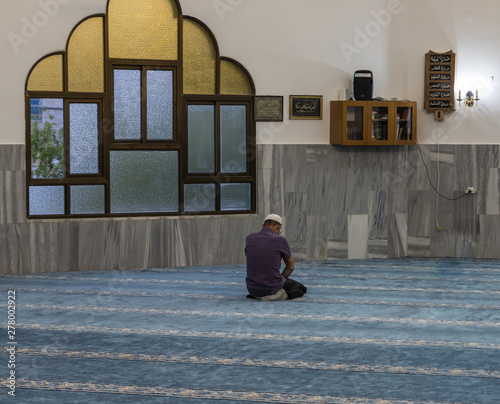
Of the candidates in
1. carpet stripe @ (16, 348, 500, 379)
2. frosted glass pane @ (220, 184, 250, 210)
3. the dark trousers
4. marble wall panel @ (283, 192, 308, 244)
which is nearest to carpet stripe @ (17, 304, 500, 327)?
the dark trousers

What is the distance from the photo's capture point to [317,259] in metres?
9.94

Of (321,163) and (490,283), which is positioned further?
(321,163)

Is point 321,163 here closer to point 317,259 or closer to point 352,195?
point 352,195

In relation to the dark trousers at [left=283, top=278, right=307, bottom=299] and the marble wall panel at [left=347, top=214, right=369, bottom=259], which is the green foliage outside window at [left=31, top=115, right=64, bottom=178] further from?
the marble wall panel at [left=347, top=214, right=369, bottom=259]

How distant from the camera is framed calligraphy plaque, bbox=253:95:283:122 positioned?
31.4ft

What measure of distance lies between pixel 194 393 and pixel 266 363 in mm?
750

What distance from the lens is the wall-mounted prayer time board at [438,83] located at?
10.0 metres

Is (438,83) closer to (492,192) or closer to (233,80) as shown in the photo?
(492,192)

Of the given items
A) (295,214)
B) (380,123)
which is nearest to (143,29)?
(295,214)

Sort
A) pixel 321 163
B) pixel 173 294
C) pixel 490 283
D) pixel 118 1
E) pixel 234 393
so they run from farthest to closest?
pixel 321 163, pixel 118 1, pixel 490 283, pixel 173 294, pixel 234 393

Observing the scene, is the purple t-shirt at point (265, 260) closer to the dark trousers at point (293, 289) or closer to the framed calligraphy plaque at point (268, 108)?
the dark trousers at point (293, 289)

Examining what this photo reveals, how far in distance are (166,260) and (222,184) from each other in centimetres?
108

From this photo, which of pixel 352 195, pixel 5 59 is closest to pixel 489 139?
pixel 352 195

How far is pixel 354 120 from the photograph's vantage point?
9.70 m
